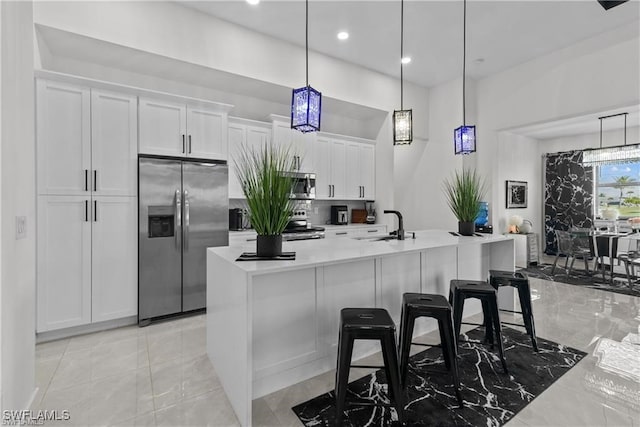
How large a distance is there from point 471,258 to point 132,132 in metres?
3.82

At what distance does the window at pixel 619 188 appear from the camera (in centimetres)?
672

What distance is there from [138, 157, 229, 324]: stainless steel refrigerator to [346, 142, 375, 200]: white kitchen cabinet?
7.81 ft

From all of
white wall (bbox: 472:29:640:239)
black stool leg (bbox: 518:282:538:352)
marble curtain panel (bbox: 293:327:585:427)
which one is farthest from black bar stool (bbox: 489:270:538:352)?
white wall (bbox: 472:29:640:239)

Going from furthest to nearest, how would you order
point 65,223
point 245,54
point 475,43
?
point 475,43
point 245,54
point 65,223

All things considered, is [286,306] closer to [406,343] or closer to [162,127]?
[406,343]

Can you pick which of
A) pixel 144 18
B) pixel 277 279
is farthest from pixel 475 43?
pixel 277 279

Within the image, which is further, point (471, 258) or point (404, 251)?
point (471, 258)

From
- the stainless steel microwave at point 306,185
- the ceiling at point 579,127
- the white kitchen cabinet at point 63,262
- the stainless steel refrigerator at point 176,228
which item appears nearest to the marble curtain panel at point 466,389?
the stainless steel refrigerator at point 176,228

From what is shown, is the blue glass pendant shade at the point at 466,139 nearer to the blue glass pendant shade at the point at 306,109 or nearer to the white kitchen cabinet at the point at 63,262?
the blue glass pendant shade at the point at 306,109

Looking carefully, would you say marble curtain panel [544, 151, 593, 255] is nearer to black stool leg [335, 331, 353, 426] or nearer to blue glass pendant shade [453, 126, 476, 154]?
blue glass pendant shade [453, 126, 476, 154]

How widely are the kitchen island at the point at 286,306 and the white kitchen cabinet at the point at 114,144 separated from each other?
1565 mm

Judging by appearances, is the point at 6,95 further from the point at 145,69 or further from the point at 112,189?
the point at 145,69

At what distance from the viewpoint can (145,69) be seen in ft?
12.2

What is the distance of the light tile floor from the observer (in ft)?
5.98
